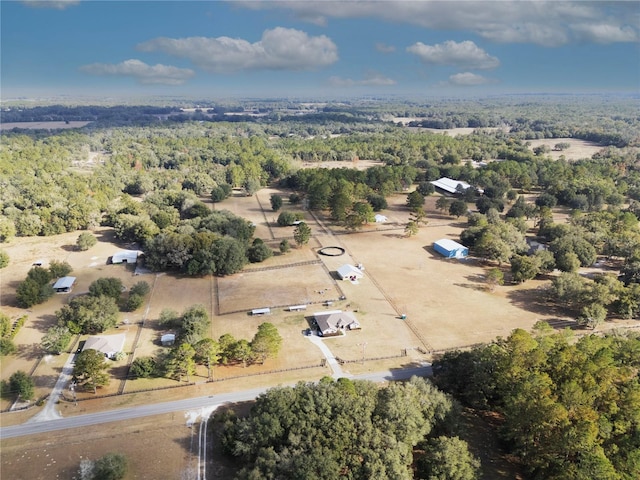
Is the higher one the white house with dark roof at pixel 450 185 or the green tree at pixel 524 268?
the white house with dark roof at pixel 450 185

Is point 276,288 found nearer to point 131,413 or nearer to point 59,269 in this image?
point 131,413

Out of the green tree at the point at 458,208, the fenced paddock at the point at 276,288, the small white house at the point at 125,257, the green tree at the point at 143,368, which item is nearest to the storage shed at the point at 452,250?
the green tree at the point at 458,208

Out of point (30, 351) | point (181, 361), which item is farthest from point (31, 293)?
point (181, 361)

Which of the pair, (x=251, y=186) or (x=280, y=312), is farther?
(x=251, y=186)

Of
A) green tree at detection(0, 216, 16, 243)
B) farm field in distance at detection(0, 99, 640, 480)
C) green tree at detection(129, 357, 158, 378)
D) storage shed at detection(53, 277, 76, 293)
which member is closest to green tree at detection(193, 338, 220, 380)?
farm field in distance at detection(0, 99, 640, 480)

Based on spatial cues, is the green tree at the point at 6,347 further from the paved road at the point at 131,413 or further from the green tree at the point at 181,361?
the green tree at the point at 181,361

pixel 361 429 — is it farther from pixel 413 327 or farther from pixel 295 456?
pixel 413 327
